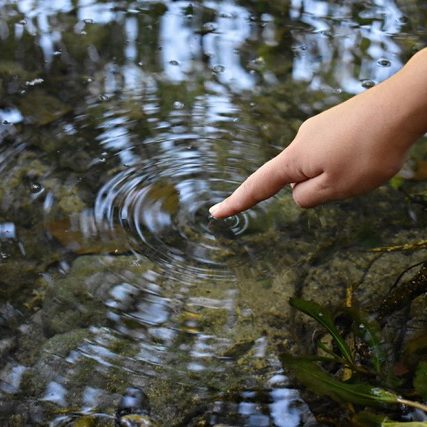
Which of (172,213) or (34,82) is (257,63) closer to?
(34,82)

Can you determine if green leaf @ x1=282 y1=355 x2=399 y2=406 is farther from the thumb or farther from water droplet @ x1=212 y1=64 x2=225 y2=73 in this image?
water droplet @ x1=212 y1=64 x2=225 y2=73

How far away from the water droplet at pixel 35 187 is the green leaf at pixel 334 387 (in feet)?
3.50

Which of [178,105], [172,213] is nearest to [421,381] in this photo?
[172,213]

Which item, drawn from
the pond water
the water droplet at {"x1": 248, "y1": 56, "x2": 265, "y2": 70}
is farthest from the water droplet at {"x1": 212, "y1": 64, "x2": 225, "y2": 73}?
the water droplet at {"x1": 248, "y1": 56, "x2": 265, "y2": 70}

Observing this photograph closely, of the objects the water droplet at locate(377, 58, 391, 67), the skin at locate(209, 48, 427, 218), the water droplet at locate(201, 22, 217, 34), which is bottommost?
the water droplet at locate(377, 58, 391, 67)

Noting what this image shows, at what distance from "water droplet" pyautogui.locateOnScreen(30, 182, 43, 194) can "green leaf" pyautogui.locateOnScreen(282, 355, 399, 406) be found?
1068 mm

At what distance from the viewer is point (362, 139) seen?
1.38m

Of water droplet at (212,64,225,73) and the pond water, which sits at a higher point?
water droplet at (212,64,225,73)

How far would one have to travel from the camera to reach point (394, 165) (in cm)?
142

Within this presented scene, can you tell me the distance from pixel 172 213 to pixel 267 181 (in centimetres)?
72

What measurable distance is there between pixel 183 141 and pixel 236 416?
1179mm

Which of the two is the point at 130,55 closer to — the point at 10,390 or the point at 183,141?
the point at 183,141

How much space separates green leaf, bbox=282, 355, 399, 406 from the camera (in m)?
1.50

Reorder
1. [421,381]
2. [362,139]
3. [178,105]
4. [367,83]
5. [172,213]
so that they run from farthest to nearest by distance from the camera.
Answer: [367,83]
[178,105]
[172,213]
[421,381]
[362,139]
